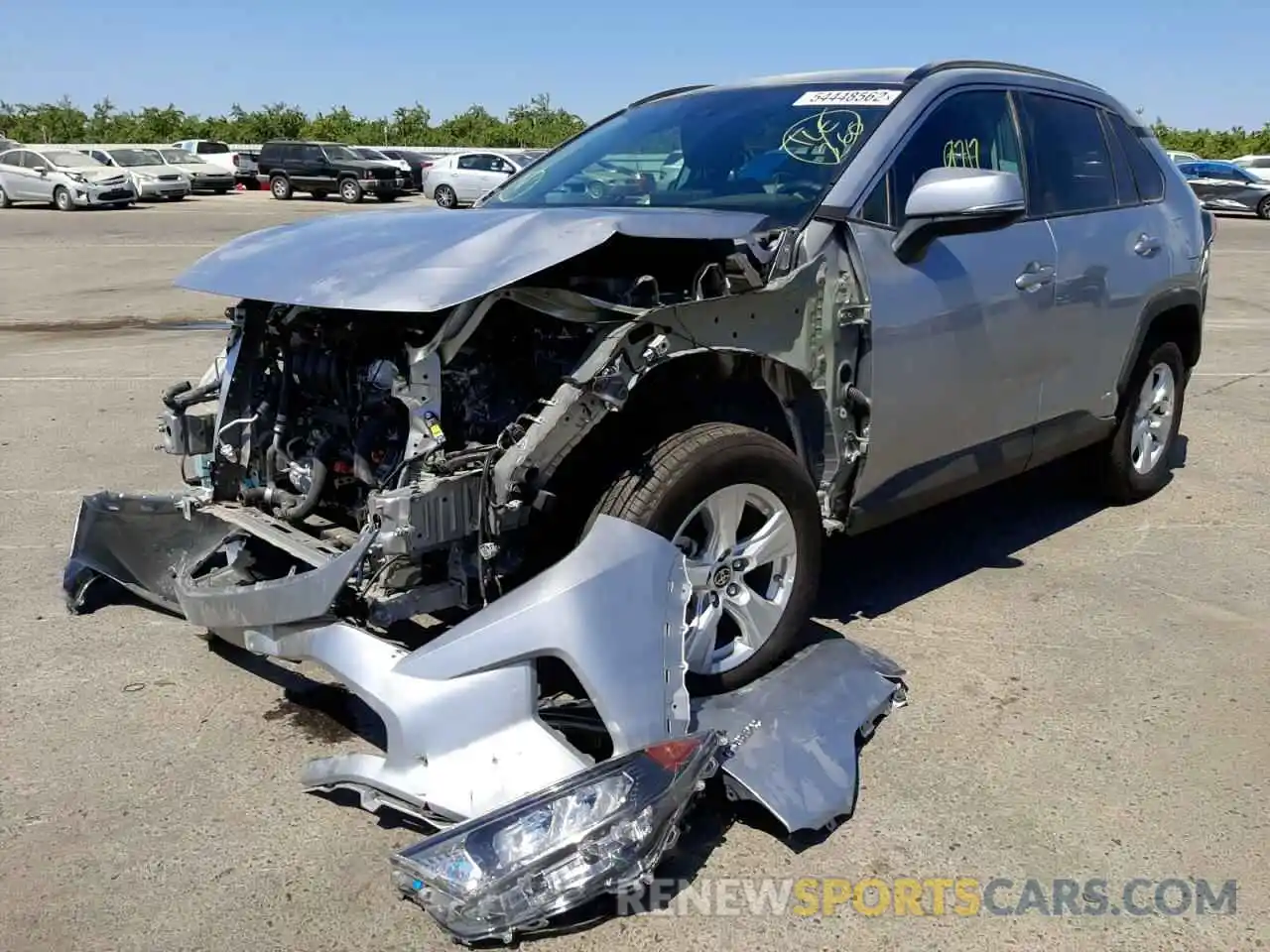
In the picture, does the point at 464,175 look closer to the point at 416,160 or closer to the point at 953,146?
the point at 416,160

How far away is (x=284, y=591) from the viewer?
3125 mm

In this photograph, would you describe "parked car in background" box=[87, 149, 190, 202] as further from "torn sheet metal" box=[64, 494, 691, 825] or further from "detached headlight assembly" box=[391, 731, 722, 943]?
"detached headlight assembly" box=[391, 731, 722, 943]

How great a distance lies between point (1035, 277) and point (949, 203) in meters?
0.89

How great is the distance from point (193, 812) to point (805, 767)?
1.64m

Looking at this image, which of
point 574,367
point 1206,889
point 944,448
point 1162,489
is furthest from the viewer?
point 1162,489

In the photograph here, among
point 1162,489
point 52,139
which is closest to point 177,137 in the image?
point 52,139

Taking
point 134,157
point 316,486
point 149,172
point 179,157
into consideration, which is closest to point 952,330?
point 316,486

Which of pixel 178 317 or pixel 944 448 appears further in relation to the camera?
pixel 178 317

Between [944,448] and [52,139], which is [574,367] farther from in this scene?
[52,139]

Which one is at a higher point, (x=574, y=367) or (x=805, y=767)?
(x=574, y=367)

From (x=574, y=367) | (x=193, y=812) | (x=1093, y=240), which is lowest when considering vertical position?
(x=193, y=812)

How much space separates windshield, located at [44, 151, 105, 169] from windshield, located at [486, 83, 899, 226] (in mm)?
32284

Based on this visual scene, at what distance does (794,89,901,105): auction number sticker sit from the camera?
423cm

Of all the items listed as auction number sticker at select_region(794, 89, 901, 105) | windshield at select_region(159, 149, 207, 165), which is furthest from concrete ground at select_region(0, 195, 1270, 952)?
windshield at select_region(159, 149, 207, 165)
